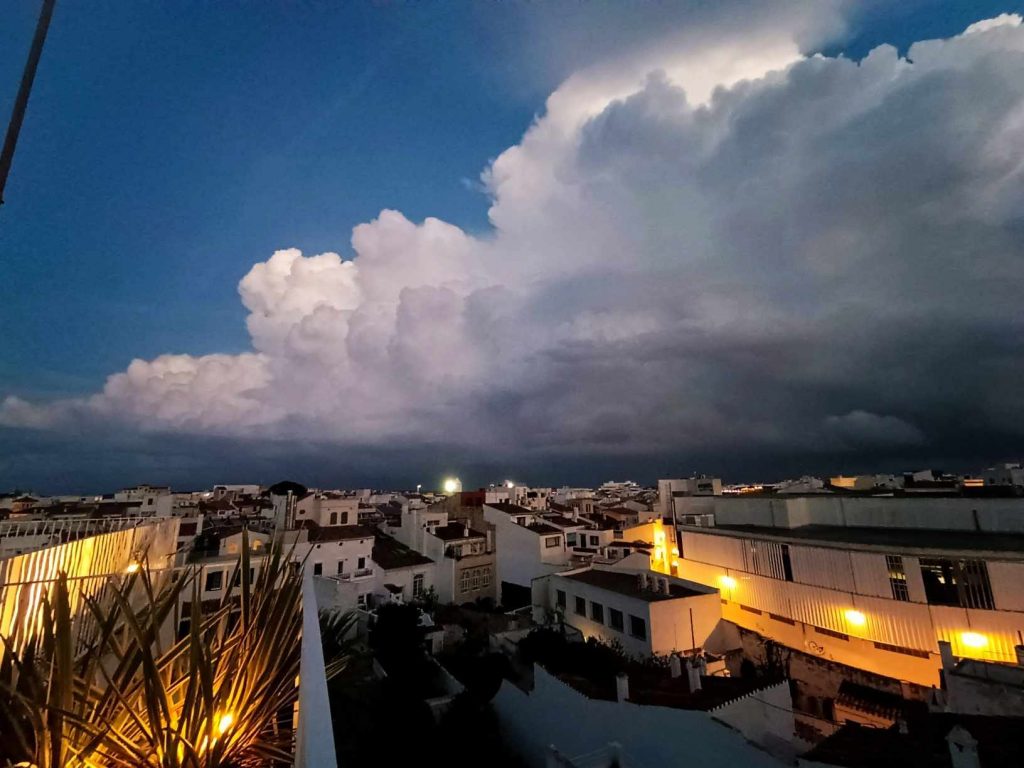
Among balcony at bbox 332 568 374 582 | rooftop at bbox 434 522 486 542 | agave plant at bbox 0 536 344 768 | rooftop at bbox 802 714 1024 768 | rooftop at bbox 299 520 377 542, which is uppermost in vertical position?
agave plant at bbox 0 536 344 768

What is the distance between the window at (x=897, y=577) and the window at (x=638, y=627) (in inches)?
318

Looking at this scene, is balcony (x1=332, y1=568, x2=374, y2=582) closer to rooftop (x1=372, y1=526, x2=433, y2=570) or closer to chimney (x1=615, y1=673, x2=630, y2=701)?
rooftop (x1=372, y1=526, x2=433, y2=570)

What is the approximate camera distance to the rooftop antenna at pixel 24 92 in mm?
4387

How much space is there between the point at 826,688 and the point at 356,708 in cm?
1601

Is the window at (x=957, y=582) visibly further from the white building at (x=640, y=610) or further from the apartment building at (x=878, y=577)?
the white building at (x=640, y=610)

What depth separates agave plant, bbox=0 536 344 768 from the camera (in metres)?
2.81

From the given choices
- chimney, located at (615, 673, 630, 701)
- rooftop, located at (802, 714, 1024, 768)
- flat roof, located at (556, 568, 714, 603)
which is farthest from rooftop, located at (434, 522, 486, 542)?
rooftop, located at (802, 714, 1024, 768)

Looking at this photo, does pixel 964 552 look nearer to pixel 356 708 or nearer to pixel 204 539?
pixel 356 708

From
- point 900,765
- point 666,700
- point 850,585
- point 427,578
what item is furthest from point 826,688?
point 427,578

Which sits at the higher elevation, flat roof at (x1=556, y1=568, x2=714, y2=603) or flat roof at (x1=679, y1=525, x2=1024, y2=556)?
flat roof at (x1=679, y1=525, x2=1024, y2=556)

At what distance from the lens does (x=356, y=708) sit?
53.0 feet

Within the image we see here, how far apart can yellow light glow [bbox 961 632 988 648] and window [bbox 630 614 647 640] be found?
9216 millimetres

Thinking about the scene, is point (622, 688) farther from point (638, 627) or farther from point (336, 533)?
point (336, 533)

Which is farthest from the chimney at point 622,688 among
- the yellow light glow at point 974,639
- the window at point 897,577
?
the yellow light glow at point 974,639
